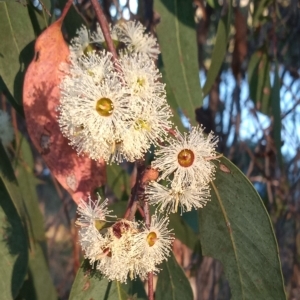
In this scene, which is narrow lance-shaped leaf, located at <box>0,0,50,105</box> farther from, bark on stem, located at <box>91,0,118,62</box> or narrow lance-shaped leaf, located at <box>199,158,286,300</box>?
narrow lance-shaped leaf, located at <box>199,158,286,300</box>

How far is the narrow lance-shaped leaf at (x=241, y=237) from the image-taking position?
857 mm

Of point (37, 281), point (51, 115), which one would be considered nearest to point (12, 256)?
point (37, 281)

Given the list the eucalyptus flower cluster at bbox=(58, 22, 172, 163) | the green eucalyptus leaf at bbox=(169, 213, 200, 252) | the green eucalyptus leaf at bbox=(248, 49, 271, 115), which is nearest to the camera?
the eucalyptus flower cluster at bbox=(58, 22, 172, 163)

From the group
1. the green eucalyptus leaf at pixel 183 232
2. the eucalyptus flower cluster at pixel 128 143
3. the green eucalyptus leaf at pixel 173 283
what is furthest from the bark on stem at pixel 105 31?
the green eucalyptus leaf at pixel 183 232

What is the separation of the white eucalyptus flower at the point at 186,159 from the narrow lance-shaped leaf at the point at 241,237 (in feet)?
0.25

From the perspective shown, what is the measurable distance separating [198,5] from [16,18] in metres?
0.66

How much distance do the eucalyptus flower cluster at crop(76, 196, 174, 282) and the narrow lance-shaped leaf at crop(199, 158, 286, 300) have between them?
127mm

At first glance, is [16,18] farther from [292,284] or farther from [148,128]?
[292,284]

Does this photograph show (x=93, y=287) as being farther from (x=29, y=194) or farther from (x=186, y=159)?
(x=29, y=194)

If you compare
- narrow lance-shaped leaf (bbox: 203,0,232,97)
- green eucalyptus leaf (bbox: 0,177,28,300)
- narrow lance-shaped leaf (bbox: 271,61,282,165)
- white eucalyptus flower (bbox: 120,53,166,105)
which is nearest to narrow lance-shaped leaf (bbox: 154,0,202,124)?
narrow lance-shaped leaf (bbox: 203,0,232,97)

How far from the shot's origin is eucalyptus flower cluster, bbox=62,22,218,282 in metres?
0.74

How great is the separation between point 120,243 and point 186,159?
171 mm

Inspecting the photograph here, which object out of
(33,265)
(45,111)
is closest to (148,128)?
(45,111)

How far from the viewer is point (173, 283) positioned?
1.01 m
